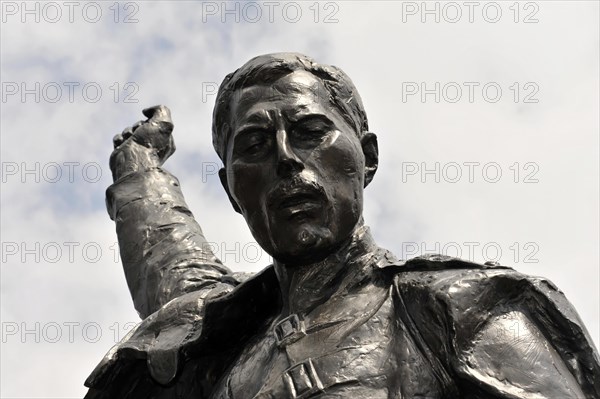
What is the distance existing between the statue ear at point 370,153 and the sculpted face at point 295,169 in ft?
0.57

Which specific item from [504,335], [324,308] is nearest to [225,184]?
[324,308]

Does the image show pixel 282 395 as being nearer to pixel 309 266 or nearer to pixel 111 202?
pixel 309 266

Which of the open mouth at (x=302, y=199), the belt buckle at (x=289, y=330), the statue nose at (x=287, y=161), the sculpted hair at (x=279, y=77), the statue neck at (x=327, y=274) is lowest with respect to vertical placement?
the belt buckle at (x=289, y=330)

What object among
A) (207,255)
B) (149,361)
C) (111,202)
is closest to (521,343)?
(149,361)

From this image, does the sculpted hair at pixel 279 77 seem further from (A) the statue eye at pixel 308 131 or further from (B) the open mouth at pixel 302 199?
(B) the open mouth at pixel 302 199

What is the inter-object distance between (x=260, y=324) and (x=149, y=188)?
2458 mm

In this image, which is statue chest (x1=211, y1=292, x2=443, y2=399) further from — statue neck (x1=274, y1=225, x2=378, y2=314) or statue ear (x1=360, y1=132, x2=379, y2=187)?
statue ear (x1=360, y1=132, x2=379, y2=187)

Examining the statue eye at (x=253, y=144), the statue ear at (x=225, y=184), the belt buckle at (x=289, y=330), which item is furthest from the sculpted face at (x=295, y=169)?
the belt buckle at (x=289, y=330)

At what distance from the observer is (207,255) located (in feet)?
30.8

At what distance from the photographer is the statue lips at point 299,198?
23.3ft

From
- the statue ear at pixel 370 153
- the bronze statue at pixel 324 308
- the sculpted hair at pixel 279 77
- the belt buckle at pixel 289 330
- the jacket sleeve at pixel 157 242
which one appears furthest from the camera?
the jacket sleeve at pixel 157 242

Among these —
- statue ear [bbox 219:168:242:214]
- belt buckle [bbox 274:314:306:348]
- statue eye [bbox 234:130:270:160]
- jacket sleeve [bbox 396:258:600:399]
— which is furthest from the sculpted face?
jacket sleeve [bbox 396:258:600:399]

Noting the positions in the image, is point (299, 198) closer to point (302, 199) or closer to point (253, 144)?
point (302, 199)

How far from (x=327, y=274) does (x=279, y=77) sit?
0.89 meters
